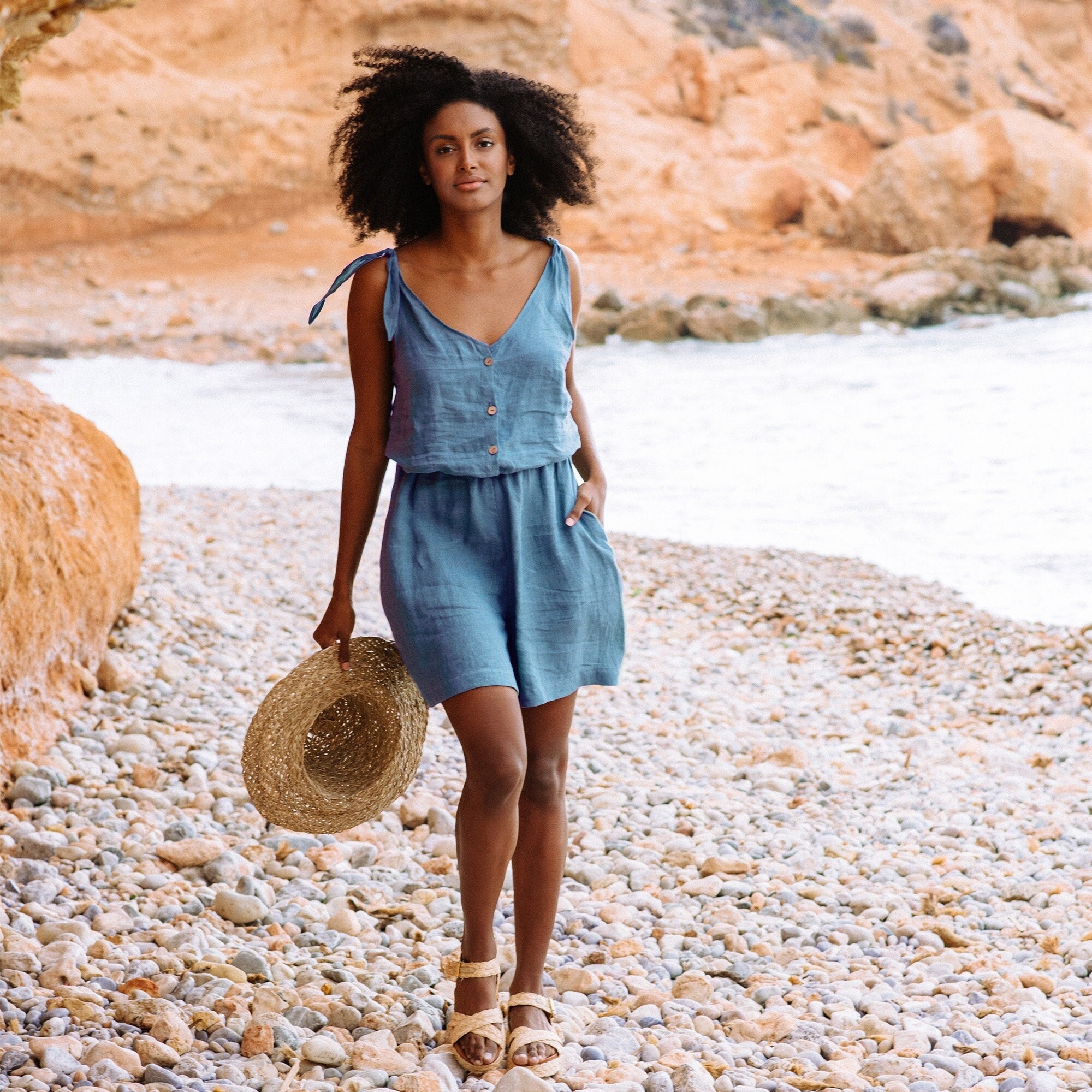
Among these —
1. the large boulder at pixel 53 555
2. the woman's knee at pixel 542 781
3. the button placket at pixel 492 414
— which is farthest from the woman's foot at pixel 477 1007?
the large boulder at pixel 53 555

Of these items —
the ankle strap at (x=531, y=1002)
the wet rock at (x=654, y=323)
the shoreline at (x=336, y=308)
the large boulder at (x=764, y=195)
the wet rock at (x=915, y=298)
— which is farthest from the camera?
the large boulder at (x=764, y=195)

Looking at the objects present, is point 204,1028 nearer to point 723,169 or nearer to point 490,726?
point 490,726

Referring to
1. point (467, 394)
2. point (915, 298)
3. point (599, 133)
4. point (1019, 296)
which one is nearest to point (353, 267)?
point (467, 394)

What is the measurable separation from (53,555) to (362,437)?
1.78 m

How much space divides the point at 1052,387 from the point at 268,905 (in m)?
14.3

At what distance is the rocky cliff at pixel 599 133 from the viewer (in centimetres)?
2153

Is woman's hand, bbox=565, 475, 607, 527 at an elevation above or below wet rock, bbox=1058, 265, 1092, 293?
below

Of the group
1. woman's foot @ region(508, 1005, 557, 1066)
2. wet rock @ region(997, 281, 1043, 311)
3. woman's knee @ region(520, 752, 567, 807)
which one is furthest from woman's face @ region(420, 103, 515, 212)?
wet rock @ region(997, 281, 1043, 311)

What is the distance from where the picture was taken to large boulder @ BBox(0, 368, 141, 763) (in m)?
3.49

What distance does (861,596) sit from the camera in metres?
6.41

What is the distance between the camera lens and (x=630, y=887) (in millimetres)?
3293

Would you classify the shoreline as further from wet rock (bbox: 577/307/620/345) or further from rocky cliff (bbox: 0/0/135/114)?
rocky cliff (bbox: 0/0/135/114)

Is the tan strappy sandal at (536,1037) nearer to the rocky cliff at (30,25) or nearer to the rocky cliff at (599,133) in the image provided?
the rocky cliff at (30,25)

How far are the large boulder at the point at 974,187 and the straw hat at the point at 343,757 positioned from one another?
21.8 meters
